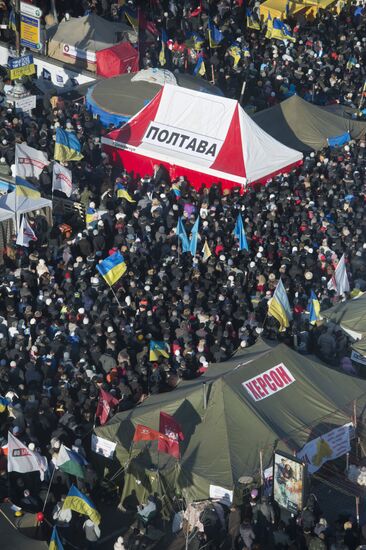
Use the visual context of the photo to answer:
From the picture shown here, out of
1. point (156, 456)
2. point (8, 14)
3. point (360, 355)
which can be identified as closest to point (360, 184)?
point (360, 355)

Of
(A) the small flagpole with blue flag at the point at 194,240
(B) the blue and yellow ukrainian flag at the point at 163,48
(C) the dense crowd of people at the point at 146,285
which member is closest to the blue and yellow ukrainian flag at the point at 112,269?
(C) the dense crowd of people at the point at 146,285

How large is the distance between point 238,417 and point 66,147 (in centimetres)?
904

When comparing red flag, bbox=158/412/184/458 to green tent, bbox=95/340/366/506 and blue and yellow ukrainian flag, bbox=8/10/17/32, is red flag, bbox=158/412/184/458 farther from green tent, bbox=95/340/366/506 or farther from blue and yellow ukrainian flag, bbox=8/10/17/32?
blue and yellow ukrainian flag, bbox=8/10/17/32

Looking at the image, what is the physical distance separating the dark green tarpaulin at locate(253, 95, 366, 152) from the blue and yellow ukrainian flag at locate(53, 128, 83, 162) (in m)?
4.97

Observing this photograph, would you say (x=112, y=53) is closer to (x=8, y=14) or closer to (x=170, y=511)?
(x=8, y=14)

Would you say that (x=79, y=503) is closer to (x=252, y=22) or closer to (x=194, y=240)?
(x=194, y=240)

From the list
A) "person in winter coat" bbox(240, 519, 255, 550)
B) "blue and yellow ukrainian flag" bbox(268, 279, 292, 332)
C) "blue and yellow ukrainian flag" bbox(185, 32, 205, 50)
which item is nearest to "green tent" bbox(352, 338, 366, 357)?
"blue and yellow ukrainian flag" bbox(268, 279, 292, 332)

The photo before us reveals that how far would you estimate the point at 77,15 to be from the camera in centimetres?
3422

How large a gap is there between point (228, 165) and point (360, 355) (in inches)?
262

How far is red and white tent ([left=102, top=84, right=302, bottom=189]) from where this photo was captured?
26156 mm

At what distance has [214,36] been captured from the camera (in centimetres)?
3219

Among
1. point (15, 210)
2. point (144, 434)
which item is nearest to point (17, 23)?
point (15, 210)

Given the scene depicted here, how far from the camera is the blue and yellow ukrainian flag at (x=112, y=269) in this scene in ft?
69.7

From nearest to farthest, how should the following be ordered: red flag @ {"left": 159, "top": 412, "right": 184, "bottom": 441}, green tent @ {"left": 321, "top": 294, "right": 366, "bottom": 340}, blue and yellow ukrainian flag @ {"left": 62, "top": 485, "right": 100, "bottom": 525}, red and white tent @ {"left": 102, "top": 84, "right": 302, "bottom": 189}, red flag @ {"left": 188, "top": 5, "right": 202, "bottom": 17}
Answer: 1. blue and yellow ukrainian flag @ {"left": 62, "top": 485, "right": 100, "bottom": 525}
2. red flag @ {"left": 159, "top": 412, "right": 184, "bottom": 441}
3. green tent @ {"left": 321, "top": 294, "right": 366, "bottom": 340}
4. red and white tent @ {"left": 102, "top": 84, "right": 302, "bottom": 189}
5. red flag @ {"left": 188, "top": 5, "right": 202, "bottom": 17}
